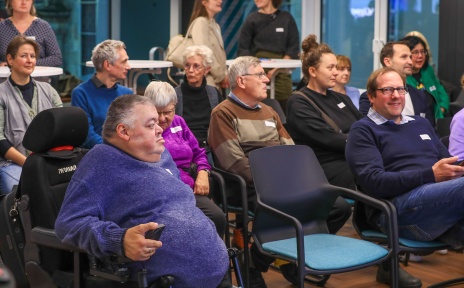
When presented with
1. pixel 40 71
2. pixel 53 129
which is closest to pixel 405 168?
pixel 53 129

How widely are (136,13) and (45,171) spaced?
8975 millimetres

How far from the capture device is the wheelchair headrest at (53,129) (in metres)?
3.34

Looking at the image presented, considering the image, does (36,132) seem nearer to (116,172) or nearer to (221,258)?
(116,172)

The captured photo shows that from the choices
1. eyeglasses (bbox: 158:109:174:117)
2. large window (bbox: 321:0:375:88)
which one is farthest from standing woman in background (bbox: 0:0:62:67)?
large window (bbox: 321:0:375:88)

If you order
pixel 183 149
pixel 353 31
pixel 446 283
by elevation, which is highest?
pixel 353 31

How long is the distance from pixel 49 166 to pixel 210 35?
3.81 meters

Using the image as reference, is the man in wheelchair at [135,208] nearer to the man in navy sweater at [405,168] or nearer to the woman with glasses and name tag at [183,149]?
the woman with glasses and name tag at [183,149]

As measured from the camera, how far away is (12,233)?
11.3 feet

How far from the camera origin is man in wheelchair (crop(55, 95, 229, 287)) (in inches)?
114

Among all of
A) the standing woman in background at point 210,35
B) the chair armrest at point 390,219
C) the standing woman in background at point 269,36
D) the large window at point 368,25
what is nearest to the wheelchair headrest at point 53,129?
the chair armrest at point 390,219

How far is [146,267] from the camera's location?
297cm

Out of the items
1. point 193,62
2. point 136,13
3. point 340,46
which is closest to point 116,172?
point 193,62

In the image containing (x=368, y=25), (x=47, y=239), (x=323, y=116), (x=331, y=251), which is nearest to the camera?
(x=47, y=239)

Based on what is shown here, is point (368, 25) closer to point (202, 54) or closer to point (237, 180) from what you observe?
point (202, 54)
